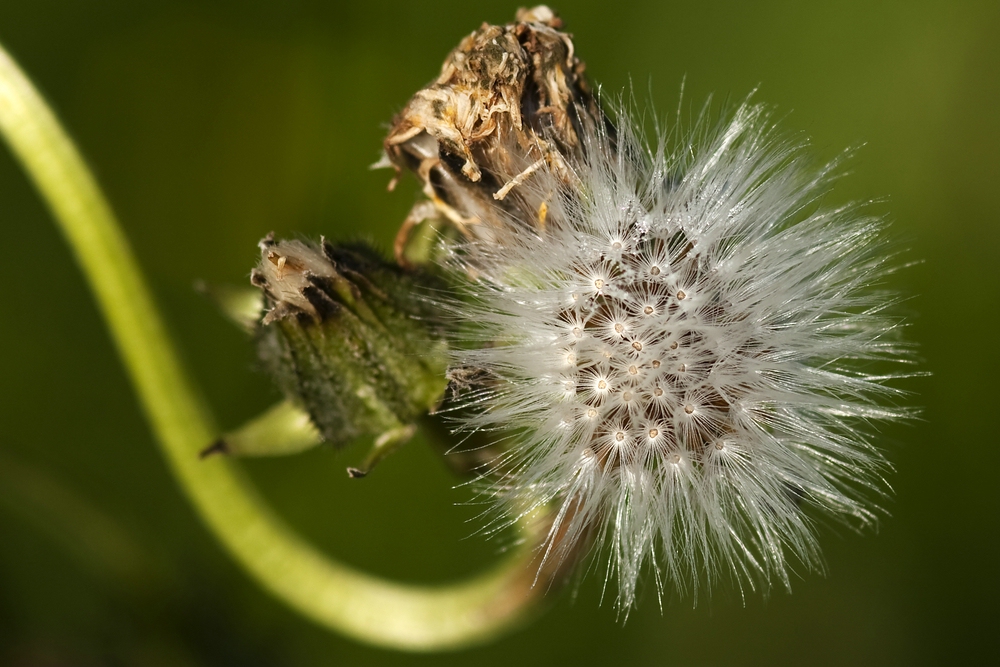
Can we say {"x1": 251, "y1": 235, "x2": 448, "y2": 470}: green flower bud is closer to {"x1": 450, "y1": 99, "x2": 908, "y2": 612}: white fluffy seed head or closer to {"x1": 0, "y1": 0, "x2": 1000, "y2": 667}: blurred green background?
{"x1": 450, "y1": 99, "x2": 908, "y2": 612}: white fluffy seed head

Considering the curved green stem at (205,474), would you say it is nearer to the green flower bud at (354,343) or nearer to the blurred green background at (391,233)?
the green flower bud at (354,343)

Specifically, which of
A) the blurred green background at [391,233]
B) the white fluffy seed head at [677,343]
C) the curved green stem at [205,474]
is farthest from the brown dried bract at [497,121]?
the blurred green background at [391,233]

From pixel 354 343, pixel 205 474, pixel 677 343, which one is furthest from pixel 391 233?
pixel 677 343

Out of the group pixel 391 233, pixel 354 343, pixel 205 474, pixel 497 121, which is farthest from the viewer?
pixel 391 233

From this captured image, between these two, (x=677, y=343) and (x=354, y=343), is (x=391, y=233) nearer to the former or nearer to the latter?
(x=354, y=343)

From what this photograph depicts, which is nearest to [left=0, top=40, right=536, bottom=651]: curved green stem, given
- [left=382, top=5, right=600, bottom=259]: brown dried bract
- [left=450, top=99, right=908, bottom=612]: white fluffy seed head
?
[left=450, top=99, right=908, bottom=612]: white fluffy seed head

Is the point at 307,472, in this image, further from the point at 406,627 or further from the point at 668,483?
the point at 668,483
